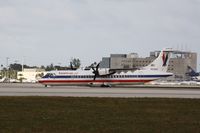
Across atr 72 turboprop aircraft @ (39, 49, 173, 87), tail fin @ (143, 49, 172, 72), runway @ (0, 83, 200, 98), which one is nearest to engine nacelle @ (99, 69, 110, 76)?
atr 72 turboprop aircraft @ (39, 49, 173, 87)

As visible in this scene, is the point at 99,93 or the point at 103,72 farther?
the point at 103,72

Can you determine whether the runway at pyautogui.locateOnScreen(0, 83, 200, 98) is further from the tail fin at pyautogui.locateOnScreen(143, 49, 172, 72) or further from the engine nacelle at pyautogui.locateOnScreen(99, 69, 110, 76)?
the tail fin at pyautogui.locateOnScreen(143, 49, 172, 72)

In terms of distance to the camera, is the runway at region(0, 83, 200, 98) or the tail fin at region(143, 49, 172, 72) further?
the tail fin at region(143, 49, 172, 72)
